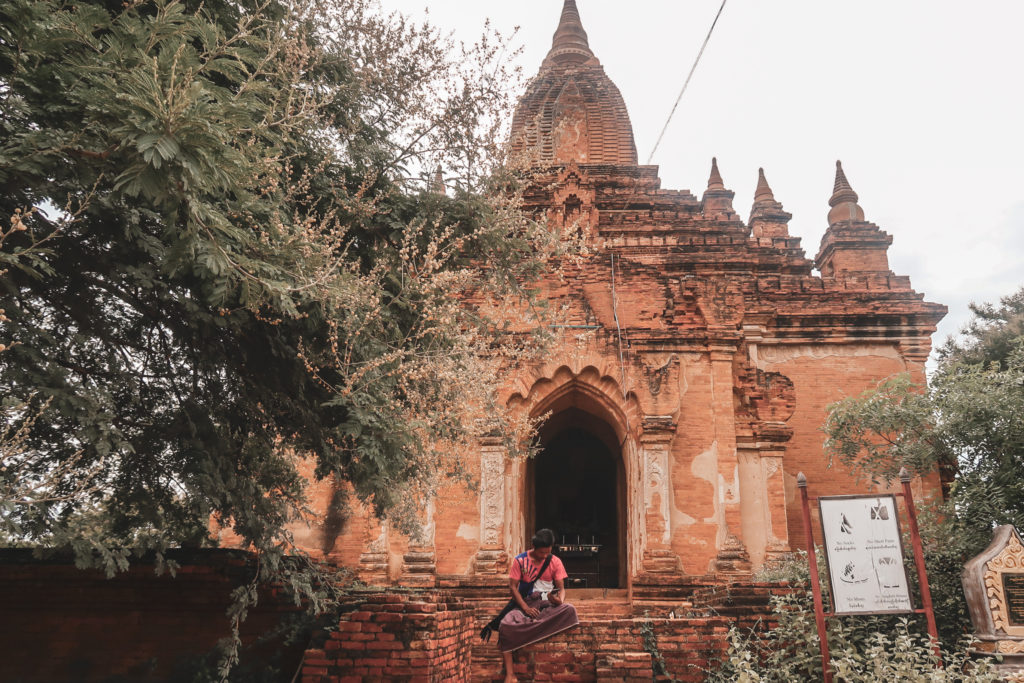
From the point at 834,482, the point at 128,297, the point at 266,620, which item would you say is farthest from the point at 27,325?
the point at 834,482

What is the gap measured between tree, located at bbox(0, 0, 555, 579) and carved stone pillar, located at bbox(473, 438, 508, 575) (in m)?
2.33

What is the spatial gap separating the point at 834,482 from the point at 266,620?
1178 cm

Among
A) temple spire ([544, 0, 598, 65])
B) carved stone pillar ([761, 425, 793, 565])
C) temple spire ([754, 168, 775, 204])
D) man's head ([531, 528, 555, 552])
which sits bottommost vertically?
man's head ([531, 528, 555, 552])

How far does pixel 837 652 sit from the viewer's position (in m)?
6.82

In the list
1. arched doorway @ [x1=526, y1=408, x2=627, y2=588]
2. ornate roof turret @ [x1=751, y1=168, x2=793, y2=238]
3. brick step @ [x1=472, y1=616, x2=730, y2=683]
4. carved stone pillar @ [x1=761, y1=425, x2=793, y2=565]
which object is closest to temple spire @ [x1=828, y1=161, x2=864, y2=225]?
ornate roof turret @ [x1=751, y1=168, x2=793, y2=238]

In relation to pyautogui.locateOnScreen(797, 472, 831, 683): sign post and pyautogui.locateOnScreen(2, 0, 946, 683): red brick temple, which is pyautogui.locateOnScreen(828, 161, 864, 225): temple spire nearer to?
pyautogui.locateOnScreen(2, 0, 946, 683): red brick temple

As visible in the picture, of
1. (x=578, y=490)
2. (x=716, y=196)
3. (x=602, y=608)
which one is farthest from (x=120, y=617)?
(x=716, y=196)

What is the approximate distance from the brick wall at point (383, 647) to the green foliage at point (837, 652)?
2.41 m

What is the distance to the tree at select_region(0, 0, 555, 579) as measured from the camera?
14.3ft

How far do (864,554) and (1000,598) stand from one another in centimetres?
128

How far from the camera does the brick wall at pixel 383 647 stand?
6434 millimetres

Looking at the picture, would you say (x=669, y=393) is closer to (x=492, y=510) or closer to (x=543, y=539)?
(x=492, y=510)

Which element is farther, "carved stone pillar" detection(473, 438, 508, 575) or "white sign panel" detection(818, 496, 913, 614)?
"carved stone pillar" detection(473, 438, 508, 575)

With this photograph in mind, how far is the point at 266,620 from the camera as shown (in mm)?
7004
